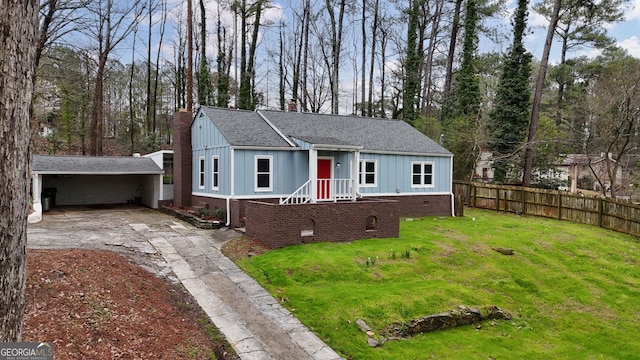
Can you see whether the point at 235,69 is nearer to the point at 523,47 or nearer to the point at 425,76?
the point at 425,76

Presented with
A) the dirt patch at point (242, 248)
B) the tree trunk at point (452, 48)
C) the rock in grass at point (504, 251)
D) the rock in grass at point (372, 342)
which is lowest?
the rock in grass at point (372, 342)

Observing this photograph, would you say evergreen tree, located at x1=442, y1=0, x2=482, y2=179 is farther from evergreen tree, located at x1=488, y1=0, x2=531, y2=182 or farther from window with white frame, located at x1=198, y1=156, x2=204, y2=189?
window with white frame, located at x1=198, y1=156, x2=204, y2=189

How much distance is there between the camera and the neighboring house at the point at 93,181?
17625mm

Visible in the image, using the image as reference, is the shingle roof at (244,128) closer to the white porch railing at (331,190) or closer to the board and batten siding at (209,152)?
the board and batten siding at (209,152)

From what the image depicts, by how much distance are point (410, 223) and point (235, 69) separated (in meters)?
23.4

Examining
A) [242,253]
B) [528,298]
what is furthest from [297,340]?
[528,298]

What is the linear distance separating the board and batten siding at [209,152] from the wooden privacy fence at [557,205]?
1206 centimetres

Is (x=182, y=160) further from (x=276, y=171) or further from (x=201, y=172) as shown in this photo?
(x=276, y=171)

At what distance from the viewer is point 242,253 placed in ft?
36.0

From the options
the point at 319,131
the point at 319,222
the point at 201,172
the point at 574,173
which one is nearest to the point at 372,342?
the point at 319,222

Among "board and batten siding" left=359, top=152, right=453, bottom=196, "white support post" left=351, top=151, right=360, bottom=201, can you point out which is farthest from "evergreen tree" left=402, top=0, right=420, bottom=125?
"white support post" left=351, top=151, right=360, bottom=201

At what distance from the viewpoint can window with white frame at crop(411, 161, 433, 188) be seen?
744 inches

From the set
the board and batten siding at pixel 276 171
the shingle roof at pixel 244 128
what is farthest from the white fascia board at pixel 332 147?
the shingle roof at pixel 244 128

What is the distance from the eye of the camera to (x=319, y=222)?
38.7ft
